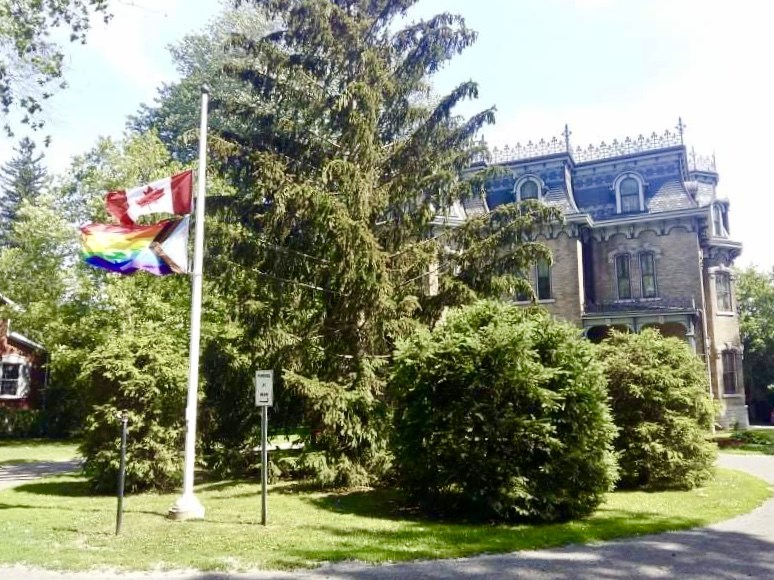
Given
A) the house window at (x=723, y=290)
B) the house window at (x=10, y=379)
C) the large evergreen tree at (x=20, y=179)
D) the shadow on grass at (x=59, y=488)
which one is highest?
the large evergreen tree at (x=20, y=179)

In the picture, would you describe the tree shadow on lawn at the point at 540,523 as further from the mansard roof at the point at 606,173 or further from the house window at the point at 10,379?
the house window at the point at 10,379

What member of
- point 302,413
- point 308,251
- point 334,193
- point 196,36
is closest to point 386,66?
point 334,193

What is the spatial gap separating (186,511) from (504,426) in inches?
199

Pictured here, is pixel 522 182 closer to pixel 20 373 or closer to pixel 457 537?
pixel 457 537

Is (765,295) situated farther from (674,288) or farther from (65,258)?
(65,258)

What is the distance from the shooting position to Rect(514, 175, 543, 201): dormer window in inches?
1212

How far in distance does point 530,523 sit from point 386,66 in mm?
10788

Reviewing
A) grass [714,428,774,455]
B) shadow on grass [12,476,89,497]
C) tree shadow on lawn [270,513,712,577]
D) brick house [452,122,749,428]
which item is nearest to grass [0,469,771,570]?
tree shadow on lawn [270,513,712,577]

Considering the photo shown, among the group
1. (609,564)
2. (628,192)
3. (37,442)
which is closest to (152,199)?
(609,564)

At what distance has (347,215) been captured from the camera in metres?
13.0

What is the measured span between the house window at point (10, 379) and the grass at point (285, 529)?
77.7ft

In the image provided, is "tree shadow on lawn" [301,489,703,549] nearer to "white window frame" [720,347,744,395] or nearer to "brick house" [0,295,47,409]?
"white window frame" [720,347,744,395]

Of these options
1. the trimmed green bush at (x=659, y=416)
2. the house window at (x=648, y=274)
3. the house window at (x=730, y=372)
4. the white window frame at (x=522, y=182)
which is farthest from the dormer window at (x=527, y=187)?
the trimmed green bush at (x=659, y=416)

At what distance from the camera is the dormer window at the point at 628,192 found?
98.1 ft
